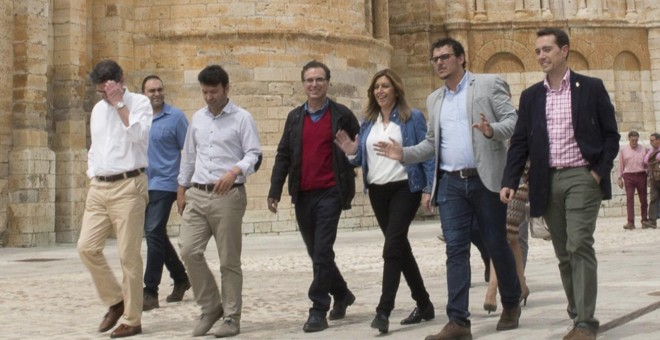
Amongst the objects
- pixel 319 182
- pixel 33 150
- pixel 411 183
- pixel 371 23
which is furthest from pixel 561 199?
pixel 371 23

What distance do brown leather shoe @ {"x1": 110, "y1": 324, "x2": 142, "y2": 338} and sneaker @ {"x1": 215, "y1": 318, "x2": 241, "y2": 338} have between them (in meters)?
0.58

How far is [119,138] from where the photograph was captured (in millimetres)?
7633

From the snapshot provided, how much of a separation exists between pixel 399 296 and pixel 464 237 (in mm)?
2530

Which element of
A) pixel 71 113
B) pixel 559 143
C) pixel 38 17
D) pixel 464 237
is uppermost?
pixel 38 17

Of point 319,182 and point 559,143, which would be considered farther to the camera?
point 319,182

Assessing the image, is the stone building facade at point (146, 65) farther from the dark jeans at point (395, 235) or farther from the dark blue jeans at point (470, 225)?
the dark blue jeans at point (470, 225)

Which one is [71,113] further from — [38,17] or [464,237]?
[464,237]

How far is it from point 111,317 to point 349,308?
6.20 ft

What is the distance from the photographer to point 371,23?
22.3 meters

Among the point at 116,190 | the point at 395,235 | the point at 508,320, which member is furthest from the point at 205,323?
the point at 508,320

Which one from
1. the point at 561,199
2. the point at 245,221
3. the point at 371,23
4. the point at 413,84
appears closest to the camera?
the point at 561,199

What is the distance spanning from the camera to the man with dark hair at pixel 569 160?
6.34 metres

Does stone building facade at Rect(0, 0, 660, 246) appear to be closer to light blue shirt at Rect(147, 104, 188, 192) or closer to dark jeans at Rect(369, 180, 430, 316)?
light blue shirt at Rect(147, 104, 188, 192)

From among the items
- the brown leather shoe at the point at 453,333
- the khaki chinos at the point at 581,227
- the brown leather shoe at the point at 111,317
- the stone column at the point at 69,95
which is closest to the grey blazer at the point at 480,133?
the khaki chinos at the point at 581,227
